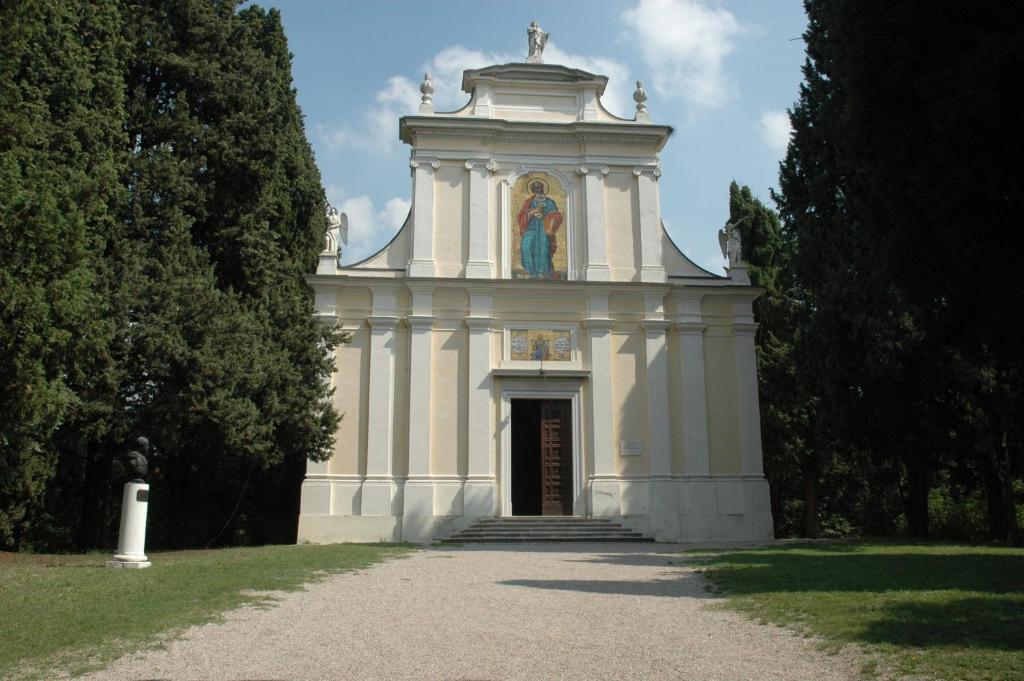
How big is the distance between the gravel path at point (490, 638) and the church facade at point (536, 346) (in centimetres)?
1068

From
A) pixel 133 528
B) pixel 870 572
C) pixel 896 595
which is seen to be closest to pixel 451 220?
pixel 133 528

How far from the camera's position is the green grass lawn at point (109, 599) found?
640 cm

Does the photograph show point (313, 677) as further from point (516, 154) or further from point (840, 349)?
point (516, 154)

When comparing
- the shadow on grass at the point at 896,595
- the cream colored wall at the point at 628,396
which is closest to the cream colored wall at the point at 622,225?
the cream colored wall at the point at 628,396

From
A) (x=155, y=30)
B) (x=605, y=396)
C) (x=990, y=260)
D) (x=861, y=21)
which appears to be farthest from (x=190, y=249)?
(x=990, y=260)

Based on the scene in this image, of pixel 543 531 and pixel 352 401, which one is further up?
pixel 352 401

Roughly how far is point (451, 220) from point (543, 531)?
8898 millimetres

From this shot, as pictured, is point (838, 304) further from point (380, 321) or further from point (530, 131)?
point (380, 321)

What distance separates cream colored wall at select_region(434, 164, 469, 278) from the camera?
23203 mm

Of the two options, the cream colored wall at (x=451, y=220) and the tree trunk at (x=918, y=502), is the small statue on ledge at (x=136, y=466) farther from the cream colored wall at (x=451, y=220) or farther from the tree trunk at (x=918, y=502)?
the tree trunk at (x=918, y=502)

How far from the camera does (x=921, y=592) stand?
861 centimetres

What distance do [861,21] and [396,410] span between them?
15.3 metres

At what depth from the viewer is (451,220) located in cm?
2345

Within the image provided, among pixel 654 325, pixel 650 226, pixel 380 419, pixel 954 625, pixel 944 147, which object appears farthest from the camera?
→ pixel 650 226
